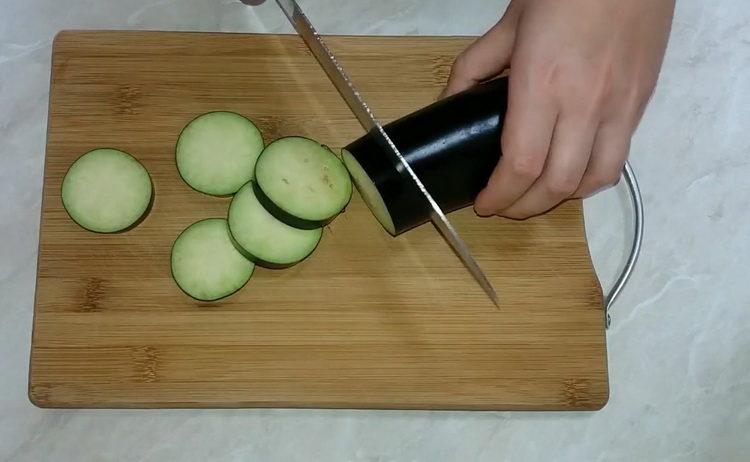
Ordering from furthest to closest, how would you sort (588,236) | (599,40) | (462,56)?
1. (588,236)
2. (462,56)
3. (599,40)

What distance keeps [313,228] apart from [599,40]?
649 mm

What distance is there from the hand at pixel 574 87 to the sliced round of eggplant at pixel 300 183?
324 mm

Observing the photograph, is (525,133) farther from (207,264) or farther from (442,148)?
(207,264)

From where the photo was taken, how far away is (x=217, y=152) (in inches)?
63.0

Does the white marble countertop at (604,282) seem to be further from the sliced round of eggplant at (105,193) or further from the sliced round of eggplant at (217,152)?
the sliced round of eggplant at (217,152)

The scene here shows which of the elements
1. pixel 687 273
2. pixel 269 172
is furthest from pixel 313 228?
pixel 687 273

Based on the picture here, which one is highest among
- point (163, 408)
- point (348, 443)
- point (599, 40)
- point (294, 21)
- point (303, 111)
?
point (599, 40)

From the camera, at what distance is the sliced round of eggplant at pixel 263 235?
5.06ft

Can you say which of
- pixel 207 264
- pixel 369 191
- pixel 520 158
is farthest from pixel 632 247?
pixel 207 264

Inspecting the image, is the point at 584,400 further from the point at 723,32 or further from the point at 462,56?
the point at 723,32

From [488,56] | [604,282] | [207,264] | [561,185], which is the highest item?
[488,56]

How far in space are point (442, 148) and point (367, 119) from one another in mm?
180

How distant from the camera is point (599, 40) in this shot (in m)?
1.39

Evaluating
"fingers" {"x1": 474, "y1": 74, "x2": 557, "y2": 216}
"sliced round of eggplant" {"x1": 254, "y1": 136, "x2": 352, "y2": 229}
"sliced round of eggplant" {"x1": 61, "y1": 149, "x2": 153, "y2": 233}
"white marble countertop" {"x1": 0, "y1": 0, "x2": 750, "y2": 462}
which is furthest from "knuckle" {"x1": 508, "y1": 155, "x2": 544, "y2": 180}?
"sliced round of eggplant" {"x1": 61, "y1": 149, "x2": 153, "y2": 233}
